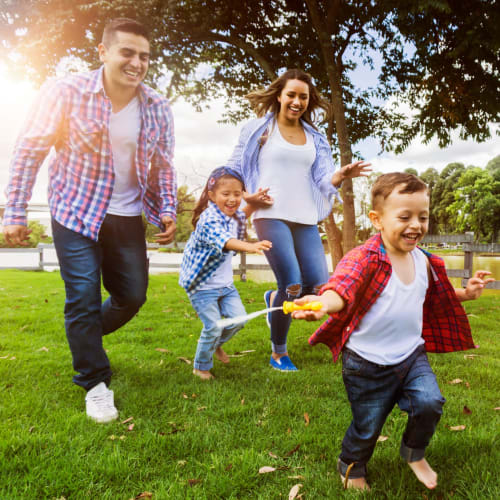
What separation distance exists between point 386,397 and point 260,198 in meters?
2.17

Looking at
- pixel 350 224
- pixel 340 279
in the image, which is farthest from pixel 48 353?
pixel 350 224

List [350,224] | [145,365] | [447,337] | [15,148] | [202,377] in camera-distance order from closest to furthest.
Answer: [447,337]
[15,148]
[202,377]
[145,365]
[350,224]

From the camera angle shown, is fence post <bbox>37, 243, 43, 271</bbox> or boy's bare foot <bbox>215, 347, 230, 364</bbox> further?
fence post <bbox>37, 243, 43, 271</bbox>

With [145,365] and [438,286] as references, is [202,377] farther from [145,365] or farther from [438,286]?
[438,286]

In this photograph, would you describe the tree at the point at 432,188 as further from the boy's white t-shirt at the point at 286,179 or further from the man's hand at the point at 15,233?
the man's hand at the point at 15,233

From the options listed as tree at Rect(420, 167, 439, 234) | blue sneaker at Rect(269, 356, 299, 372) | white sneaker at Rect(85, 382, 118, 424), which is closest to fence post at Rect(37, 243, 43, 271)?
blue sneaker at Rect(269, 356, 299, 372)

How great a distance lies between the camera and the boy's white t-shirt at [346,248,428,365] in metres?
2.19

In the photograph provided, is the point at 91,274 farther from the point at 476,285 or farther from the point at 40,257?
the point at 40,257

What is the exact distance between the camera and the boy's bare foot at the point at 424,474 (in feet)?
7.18

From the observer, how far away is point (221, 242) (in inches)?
141

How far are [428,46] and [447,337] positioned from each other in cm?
912

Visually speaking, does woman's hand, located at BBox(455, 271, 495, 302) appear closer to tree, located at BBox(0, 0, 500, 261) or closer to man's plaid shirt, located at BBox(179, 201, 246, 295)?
man's plaid shirt, located at BBox(179, 201, 246, 295)

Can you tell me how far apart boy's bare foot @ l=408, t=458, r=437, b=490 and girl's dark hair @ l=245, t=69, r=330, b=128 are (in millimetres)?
3227

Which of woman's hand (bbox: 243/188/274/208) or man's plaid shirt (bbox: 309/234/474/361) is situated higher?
woman's hand (bbox: 243/188/274/208)
